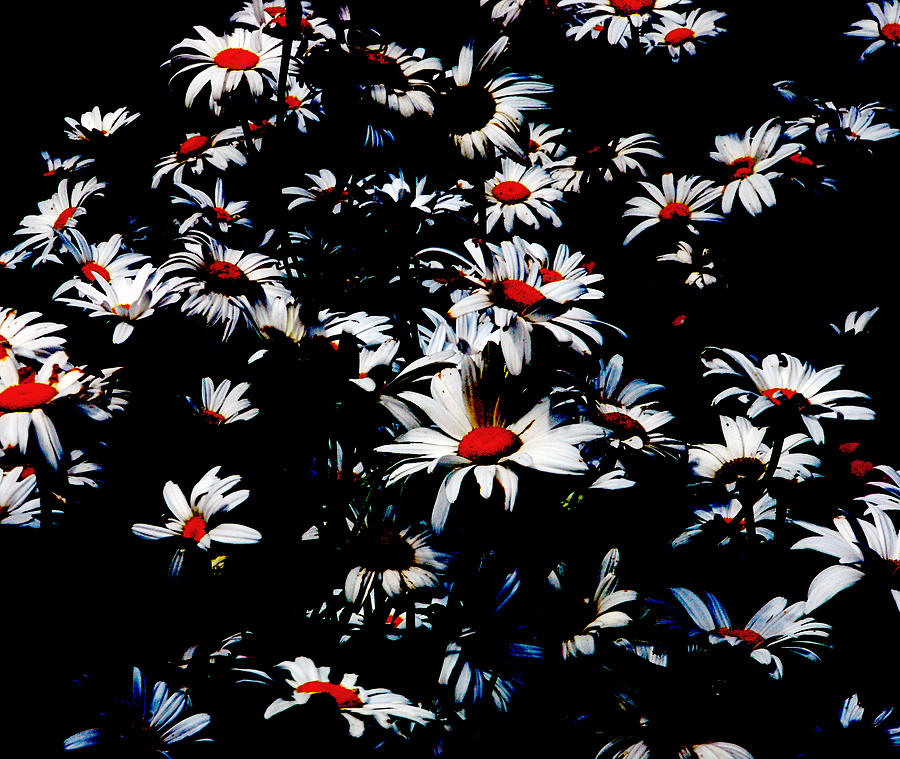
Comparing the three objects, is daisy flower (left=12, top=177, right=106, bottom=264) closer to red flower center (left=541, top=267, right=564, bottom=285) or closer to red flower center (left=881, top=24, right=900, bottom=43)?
red flower center (left=541, top=267, right=564, bottom=285)

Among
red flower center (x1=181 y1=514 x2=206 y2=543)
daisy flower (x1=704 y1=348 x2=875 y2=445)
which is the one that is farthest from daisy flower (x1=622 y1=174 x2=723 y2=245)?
red flower center (x1=181 y1=514 x2=206 y2=543)

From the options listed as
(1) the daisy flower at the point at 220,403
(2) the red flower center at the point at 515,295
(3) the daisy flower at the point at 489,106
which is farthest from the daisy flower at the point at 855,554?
(1) the daisy flower at the point at 220,403

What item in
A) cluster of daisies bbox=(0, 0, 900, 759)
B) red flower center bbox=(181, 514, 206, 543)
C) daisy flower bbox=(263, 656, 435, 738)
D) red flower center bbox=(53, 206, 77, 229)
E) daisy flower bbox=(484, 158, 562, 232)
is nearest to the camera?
daisy flower bbox=(263, 656, 435, 738)

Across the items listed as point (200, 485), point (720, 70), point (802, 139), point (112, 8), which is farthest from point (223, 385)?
point (112, 8)

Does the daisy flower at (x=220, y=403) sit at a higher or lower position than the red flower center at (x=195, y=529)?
higher

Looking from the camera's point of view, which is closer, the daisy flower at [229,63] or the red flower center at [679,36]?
the daisy flower at [229,63]

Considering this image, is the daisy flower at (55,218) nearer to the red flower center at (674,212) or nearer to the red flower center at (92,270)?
the red flower center at (92,270)

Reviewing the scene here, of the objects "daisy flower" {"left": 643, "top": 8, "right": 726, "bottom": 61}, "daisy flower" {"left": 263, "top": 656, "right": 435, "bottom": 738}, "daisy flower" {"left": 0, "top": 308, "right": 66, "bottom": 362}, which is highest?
"daisy flower" {"left": 643, "top": 8, "right": 726, "bottom": 61}
